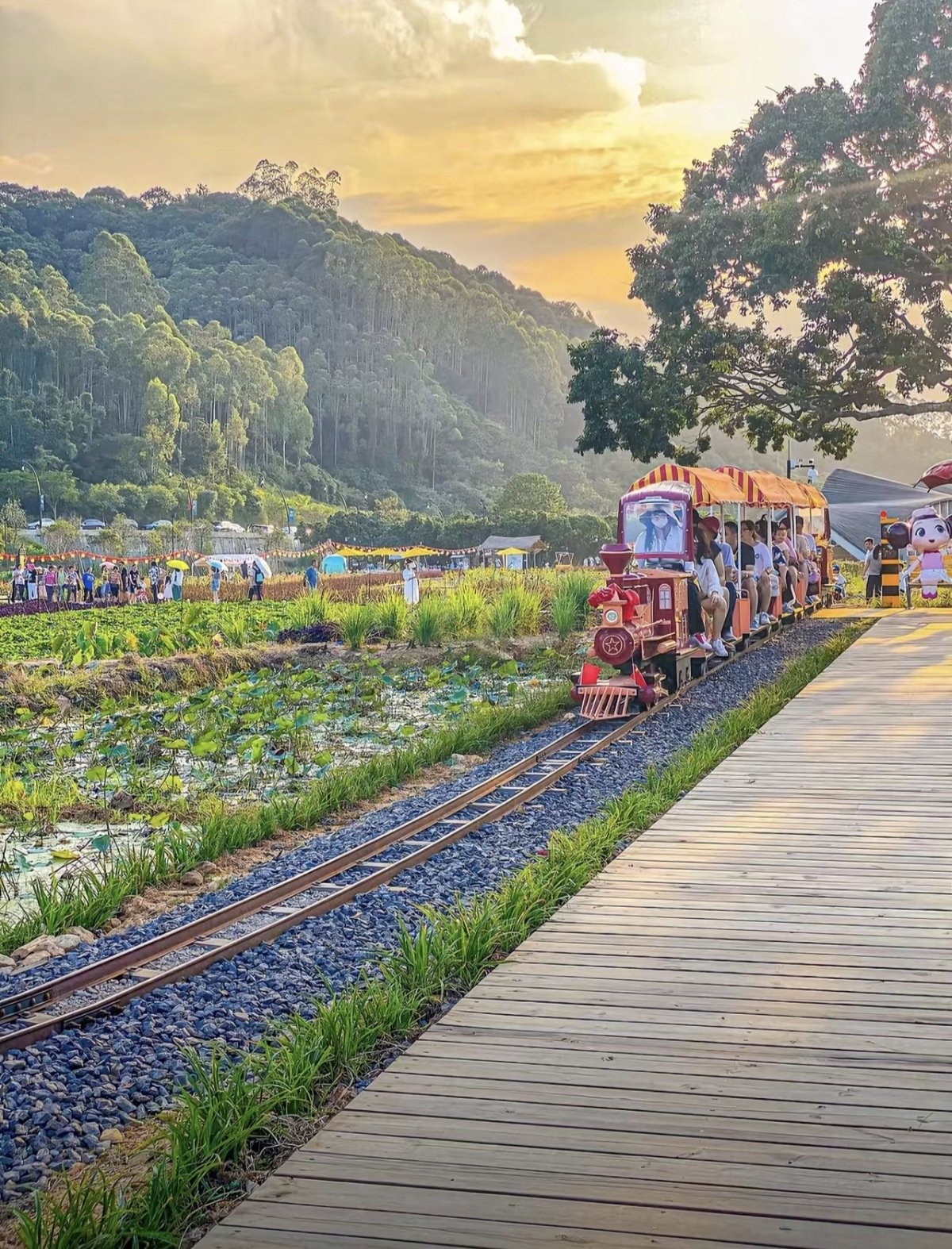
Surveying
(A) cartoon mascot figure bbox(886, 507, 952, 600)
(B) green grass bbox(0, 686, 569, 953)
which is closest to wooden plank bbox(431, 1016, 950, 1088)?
(B) green grass bbox(0, 686, 569, 953)

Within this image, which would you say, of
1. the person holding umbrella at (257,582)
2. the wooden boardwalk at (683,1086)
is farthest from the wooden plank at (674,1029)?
the person holding umbrella at (257,582)

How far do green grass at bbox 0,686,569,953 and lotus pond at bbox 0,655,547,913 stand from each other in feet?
1.29

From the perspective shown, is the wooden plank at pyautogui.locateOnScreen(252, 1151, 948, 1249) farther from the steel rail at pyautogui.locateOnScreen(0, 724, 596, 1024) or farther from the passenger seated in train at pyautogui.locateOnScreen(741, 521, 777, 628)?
the passenger seated in train at pyautogui.locateOnScreen(741, 521, 777, 628)

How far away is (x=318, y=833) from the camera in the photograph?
31.9ft

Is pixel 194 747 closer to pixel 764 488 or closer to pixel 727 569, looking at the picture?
pixel 727 569

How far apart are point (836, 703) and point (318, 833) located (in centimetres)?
603

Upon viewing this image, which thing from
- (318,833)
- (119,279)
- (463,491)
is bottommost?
(318,833)

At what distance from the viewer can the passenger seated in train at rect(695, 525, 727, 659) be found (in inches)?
630

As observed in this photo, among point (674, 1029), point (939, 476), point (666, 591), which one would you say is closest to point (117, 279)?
point (939, 476)

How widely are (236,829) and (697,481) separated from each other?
322 inches

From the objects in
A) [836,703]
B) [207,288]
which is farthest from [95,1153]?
[207,288]

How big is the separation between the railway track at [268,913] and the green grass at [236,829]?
3.15 ft

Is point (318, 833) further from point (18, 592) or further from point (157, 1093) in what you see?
point (18, 592)

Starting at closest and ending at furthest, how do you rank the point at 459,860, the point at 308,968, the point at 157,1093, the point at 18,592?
the point at 157,1093, the point at 308,968, the point at 459,860, the point at 18,592
